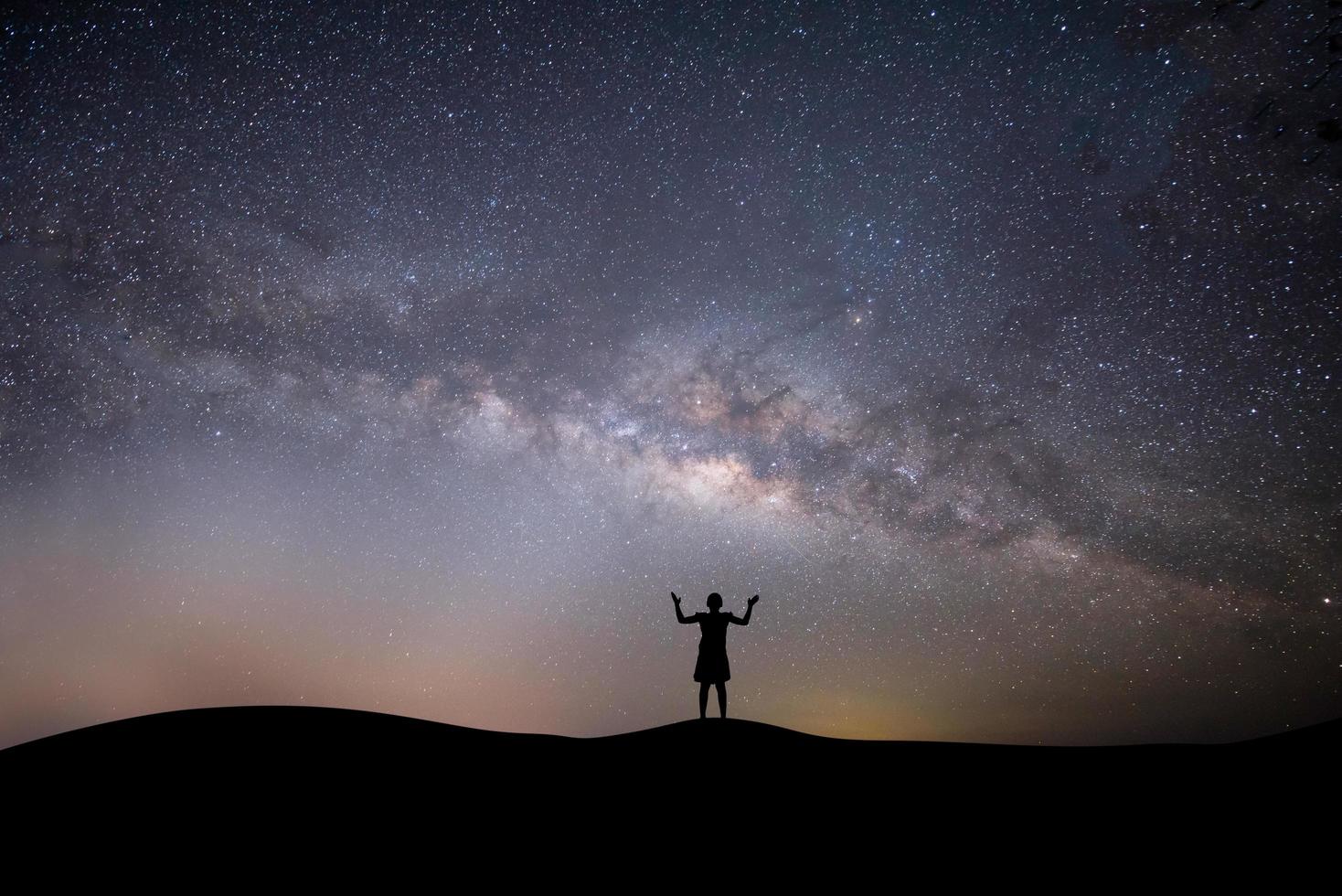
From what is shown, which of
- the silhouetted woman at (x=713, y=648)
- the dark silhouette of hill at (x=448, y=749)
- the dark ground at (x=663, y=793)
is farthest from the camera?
the silhouetted woman at (x=713, y=648)

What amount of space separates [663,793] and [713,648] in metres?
3.90

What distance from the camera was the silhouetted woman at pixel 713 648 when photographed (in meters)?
9.88

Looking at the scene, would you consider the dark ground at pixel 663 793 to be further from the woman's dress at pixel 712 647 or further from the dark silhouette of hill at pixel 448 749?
the woman's dress at pixel 712 647

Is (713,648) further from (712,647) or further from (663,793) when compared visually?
(663,793)

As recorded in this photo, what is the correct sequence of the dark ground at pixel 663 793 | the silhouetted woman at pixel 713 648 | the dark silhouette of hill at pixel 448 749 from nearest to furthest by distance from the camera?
Result: the dark ground at pixel 663 793, the dark silhouette of hill at pixel 448 749, the silhouetted woman at pixel 713 648

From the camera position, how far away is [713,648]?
9969 mm

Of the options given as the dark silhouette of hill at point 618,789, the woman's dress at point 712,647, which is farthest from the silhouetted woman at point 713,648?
the dark silhouette of hill at point 618,789

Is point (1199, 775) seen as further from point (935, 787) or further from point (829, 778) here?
point (829, 778)

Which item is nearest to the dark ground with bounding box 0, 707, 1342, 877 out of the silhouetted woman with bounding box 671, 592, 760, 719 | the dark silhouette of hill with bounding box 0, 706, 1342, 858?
the dark silhouette of hill with bounding box 0, 706, 1342, 858

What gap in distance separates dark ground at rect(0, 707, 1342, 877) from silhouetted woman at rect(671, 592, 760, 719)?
2019mm

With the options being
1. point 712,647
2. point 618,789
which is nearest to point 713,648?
point 712,647

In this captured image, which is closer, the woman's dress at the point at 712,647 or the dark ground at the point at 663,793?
the dark ground at the point at 663,793

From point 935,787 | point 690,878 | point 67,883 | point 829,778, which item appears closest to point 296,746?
point 67,883

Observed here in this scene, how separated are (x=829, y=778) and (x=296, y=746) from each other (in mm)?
5801
